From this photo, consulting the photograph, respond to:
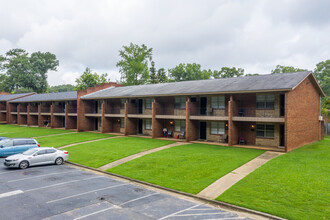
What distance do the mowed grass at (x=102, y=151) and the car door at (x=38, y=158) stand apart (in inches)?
90.0

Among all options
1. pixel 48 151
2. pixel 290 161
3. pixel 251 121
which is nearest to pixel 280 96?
pixel 251 121

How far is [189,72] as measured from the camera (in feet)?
217

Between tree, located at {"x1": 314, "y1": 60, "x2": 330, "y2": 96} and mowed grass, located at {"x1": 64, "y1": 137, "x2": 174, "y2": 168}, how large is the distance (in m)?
47.9

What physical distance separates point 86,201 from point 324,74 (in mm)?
68030

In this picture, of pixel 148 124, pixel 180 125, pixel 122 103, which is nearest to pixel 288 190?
pixel 180 125

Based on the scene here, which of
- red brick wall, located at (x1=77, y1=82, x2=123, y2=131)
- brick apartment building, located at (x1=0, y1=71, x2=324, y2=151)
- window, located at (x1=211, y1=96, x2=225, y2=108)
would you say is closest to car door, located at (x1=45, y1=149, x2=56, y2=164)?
brick apartment building, located at (x1=0, y1=71, x2=324, y2=151)

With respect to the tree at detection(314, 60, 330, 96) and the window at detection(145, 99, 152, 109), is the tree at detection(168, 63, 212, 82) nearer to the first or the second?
the tree at detection(314, 60, 330, 96)

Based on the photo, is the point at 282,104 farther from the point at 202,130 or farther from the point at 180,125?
the point at 180,125

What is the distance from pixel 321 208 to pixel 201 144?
14.6m

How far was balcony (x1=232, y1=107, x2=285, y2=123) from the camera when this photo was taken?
68.1 ft

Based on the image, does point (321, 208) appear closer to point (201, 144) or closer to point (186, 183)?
point (186, 183)

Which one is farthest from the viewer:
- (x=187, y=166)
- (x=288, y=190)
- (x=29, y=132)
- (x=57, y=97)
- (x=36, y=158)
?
(x=57, y=97)

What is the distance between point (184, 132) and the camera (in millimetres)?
27906

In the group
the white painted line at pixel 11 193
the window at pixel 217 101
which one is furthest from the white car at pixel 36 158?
the window at pixel 217 101
